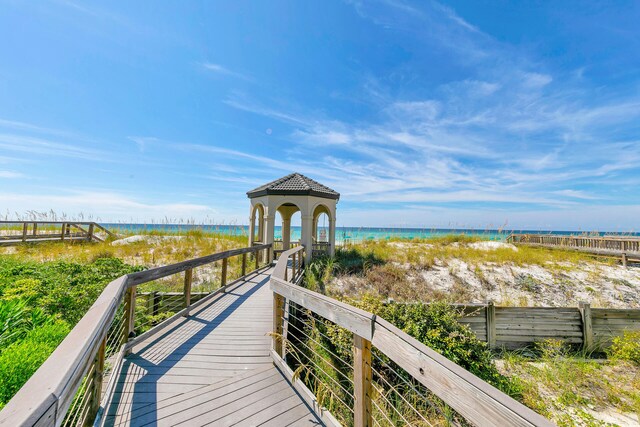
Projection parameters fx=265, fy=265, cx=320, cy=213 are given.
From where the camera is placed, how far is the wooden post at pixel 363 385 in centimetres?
203

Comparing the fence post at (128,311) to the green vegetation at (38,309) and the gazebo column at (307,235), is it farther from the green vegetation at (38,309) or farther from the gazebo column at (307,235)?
the gazebo column at (307,235)

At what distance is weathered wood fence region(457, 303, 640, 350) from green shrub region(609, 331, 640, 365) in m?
0.46

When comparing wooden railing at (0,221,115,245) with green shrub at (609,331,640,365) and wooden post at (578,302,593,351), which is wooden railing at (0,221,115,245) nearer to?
wooden post at (578,302,593,351)

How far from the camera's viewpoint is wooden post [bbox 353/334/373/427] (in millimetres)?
2027

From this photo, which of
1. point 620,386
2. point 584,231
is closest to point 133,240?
point 620,386

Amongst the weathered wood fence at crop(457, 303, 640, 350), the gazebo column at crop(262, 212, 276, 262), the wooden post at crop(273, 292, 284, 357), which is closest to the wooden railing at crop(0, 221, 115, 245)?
the gazebo column at crop(262, 212, 276, 262)

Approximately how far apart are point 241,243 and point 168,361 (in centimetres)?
1212

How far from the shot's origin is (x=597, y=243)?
16.1 metres

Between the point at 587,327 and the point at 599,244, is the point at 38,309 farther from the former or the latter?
the point at 599,244

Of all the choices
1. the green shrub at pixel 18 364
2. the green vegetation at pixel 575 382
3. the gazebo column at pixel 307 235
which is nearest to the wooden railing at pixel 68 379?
the green shrub at pixel 18 364

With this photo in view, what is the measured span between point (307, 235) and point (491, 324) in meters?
6.97

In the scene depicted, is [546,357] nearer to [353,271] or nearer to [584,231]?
[353,271]

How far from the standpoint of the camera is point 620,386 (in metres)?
5.02

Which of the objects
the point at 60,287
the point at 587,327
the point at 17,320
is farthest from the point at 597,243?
the point at 17,320
